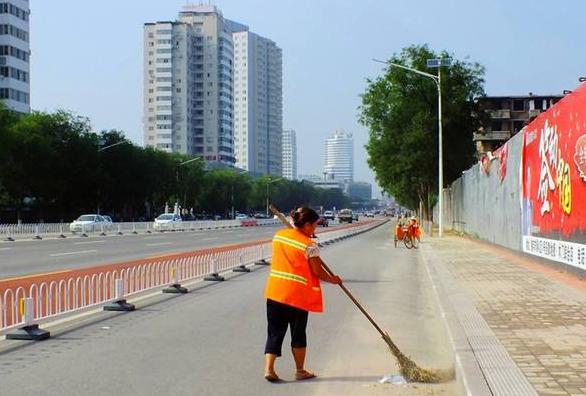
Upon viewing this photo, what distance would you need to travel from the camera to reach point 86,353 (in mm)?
8117

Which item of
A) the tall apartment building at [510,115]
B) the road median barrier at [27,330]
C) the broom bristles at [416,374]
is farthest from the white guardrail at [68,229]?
the tall apartment building at [510,115]

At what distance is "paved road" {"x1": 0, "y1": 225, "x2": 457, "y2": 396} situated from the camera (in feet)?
21.7

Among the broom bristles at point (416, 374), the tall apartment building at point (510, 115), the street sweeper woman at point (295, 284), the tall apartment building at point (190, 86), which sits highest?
the tall apartment building at point (190, 86)

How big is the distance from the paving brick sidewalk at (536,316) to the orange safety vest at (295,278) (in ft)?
6.44

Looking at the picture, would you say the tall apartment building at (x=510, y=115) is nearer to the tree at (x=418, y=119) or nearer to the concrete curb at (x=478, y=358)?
the tree at (x=418, y=119)

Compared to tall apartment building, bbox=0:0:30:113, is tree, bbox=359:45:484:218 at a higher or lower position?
lower

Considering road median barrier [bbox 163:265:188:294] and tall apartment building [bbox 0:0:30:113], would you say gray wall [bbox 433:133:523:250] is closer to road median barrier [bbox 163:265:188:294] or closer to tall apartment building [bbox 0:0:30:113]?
road median barrier [bbox 163:265:188:294]

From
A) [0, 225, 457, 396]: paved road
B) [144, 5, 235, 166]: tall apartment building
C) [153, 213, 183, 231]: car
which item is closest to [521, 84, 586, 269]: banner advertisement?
[0, 225, 457, 396]: paved road

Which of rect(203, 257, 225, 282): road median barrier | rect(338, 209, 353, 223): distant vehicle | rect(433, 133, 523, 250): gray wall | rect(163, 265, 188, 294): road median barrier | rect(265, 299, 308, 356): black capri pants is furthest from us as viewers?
rect(338, 209, 353, 223): distant vehicle

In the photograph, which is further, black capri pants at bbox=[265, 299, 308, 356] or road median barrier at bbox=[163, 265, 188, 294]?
road median barrier at bbox=[163, 265, 188, 294]

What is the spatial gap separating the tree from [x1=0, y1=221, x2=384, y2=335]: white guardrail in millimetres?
33340

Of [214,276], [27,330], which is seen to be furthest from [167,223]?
[27,330]

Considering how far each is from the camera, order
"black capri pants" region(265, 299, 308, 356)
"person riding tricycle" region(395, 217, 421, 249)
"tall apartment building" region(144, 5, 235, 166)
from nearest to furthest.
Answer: "black capri pants" region(265, 299, 308, 356) < "person riding tricycle" region(395, 217, 421, 249) < "tall apartment building" region(144, 5, 235, 166)

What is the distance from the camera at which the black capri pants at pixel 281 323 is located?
6746mm
